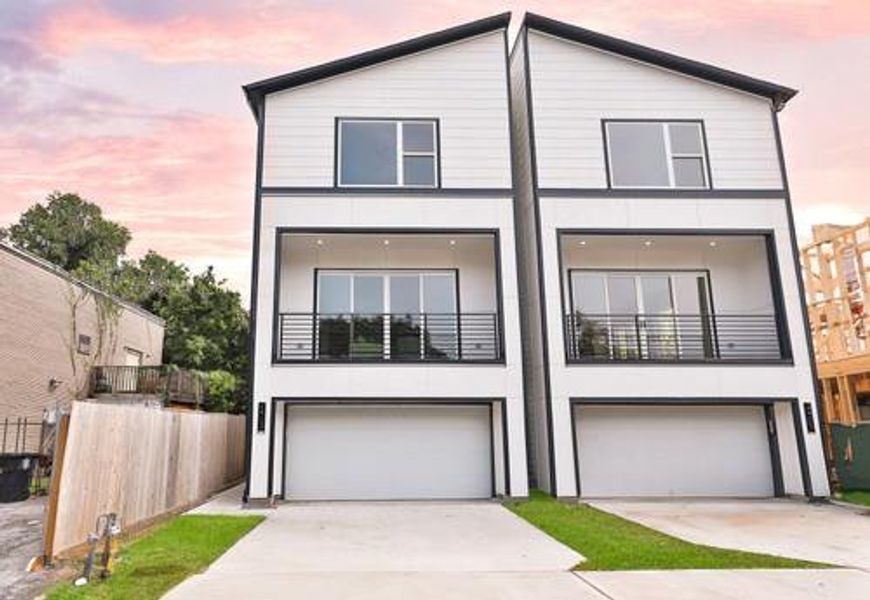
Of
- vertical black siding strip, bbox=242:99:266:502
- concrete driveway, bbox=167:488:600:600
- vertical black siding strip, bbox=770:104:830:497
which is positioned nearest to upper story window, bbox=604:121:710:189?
vertical black siding strip, bbox=770:104:830:497

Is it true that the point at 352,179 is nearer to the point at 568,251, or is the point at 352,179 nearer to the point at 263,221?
the point at 263,221

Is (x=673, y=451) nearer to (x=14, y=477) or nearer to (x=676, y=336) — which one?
(x=676, y=336)

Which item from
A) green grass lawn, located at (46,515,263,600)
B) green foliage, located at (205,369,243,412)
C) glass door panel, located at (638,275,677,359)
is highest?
glass door panel, located at (638,275,677,359)

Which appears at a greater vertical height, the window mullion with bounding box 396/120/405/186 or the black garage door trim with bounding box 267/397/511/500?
the window mullion with bounding box 396/120/405/186

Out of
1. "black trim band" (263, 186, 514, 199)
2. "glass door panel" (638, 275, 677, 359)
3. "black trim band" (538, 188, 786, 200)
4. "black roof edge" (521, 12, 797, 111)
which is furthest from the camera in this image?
"black roof edge" (521, 12, 797, 111)

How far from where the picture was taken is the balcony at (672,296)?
13.7 meters

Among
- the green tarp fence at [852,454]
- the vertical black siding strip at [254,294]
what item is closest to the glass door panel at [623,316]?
the green tarp fence at [852,454]

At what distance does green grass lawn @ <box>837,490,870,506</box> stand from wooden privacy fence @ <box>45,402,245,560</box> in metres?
12.9

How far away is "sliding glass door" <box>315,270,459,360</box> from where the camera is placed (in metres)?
13.3

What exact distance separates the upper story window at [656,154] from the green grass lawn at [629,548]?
25.0 ft

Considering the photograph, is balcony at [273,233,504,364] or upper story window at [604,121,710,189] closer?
balcony at [273,233,504,364]

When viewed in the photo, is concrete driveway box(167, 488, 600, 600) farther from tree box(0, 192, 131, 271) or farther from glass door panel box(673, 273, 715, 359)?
tree box(0, 192, 131, 271)

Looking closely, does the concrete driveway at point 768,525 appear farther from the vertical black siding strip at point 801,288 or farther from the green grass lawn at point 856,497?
the vertical black siding strip at point 801,288

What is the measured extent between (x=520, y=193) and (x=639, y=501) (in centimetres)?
726
